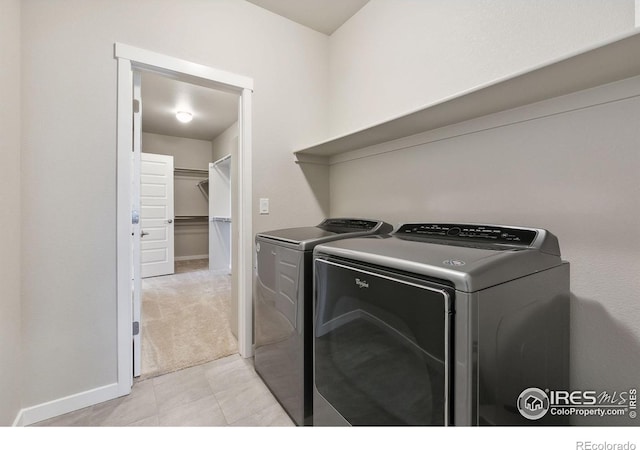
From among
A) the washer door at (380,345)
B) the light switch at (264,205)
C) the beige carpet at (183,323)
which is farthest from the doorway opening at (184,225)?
the washer door at (380,345)

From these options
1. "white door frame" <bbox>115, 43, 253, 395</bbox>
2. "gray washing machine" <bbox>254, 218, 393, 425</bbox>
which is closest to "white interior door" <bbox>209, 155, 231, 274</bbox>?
"white door frame" <bbox>115, 43, 253, 395</bbox>

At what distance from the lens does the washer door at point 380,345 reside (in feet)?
2.67

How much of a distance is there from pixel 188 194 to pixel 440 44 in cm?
533

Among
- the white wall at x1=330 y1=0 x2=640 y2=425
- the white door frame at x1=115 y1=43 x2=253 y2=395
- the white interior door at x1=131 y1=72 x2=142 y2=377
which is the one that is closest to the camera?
the white wall at x1=330 y1=0 x2=640 y2=425

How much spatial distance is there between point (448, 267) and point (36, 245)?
1.91 m

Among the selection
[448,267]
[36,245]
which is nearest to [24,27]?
[36,245]

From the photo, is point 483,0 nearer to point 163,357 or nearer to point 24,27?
point 24,27

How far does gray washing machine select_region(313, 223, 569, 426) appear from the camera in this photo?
76 cm

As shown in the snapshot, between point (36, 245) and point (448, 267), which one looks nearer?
point (448, 267)

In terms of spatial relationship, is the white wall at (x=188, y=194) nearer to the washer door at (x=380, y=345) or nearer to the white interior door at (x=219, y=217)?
the white interior door at (x=219, y=217)

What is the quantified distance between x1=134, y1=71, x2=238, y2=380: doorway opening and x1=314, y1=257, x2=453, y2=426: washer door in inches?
49.7

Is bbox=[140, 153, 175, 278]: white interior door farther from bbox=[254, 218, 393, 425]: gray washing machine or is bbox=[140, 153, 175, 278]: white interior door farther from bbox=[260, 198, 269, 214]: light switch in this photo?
bbox=[254, 218, 393, 425]: gray washing machine

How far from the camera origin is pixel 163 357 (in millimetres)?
2062

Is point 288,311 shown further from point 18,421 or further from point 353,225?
point 18,421
